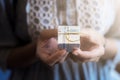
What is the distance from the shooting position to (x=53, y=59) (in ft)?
1.54

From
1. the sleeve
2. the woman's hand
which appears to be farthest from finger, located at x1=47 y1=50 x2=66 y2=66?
the sleeve

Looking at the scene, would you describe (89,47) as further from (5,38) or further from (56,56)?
(5,38)

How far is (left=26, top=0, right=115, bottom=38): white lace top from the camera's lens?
503 millimetres

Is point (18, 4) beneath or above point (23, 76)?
above

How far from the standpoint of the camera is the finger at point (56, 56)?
0.46 m

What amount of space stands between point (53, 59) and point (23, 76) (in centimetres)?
12

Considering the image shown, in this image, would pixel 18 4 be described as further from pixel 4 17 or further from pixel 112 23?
pixel 112 23

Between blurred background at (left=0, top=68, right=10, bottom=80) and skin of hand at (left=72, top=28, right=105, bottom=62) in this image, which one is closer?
skin of hand at (left=72, top=28, right=105, bottom=62)

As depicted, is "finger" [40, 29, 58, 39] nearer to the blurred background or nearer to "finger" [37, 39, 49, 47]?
"finger" [37, 39, 49, 47]

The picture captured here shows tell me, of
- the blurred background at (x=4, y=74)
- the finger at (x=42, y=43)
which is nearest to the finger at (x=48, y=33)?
the finger at (x=42, y=43)

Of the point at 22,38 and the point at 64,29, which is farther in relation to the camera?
the point at 22,38

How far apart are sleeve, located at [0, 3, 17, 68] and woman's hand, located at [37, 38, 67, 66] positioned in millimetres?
97

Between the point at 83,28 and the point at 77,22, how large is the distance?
0.02 metres

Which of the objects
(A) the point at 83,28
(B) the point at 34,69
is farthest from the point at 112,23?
(B) the point at 34,69
